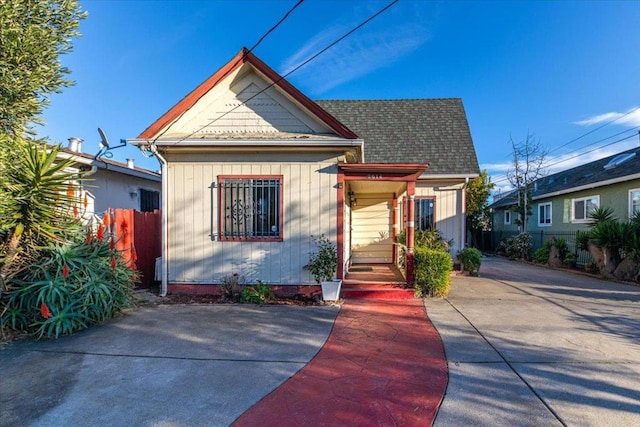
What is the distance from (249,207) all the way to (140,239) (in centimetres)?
284

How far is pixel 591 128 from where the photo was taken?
1898cm

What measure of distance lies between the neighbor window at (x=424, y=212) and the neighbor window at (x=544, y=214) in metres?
10.0

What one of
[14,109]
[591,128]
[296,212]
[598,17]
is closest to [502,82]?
[598,17]

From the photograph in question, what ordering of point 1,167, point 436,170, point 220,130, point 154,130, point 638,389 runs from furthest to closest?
point 436,170 < point 220,130 < point 154,130 < point 1,167 < point 638,389

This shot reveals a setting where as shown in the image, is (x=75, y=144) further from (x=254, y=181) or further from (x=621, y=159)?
(x=621, y=159)

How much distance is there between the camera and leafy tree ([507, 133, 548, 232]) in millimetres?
17922

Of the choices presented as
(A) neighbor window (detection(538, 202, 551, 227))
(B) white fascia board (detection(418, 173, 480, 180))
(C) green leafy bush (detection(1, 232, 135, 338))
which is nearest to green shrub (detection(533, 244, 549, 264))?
(A) neighbor window (detection(538, 202, 551, 227))

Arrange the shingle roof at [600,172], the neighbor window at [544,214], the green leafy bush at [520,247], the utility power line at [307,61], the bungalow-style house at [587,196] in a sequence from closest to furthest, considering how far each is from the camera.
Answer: the utility power line at [307,61] → the bungalow-style house at [587,196] → the shingle roof at [600,172] → the green leafy bush at [520,247] → the neighbor window at [544,214]

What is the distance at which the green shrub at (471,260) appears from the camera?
10.6m

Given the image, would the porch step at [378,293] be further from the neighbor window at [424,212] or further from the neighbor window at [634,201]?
the neighbor window at [634,201]

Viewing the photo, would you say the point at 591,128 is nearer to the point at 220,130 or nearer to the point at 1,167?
the point at 220,130

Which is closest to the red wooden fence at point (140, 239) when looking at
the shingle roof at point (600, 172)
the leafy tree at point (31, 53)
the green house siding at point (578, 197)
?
the leafy tree at point (31, 53)

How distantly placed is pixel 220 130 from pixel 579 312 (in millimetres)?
8225

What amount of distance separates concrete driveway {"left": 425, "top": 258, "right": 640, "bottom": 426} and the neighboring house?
8.93 meters
